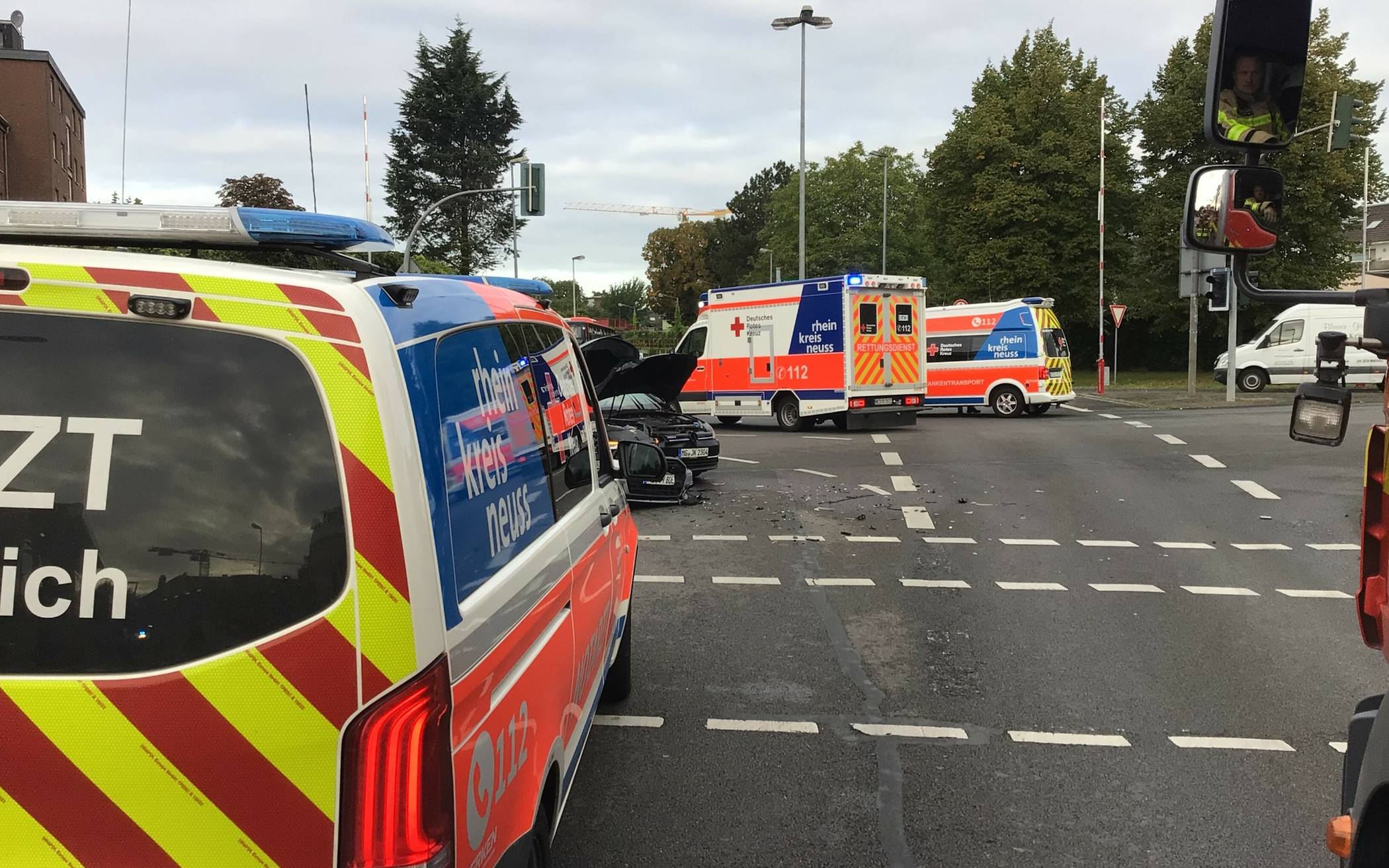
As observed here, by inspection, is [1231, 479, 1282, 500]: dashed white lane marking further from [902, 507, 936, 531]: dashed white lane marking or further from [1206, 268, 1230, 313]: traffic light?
[1206, 268, 1230, 313]: traffic light

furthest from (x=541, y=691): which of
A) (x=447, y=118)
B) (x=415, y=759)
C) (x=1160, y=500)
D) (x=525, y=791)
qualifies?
(x=447, y=118)

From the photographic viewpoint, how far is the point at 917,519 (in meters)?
11.1

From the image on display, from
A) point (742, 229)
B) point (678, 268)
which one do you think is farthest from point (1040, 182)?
point (678, 268)

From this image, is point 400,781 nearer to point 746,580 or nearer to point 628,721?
point 628,721

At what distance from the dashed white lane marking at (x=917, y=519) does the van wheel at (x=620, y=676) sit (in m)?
5.70

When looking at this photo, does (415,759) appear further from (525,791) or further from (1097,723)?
(1097,723)

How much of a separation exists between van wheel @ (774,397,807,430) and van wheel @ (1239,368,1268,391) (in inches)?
651

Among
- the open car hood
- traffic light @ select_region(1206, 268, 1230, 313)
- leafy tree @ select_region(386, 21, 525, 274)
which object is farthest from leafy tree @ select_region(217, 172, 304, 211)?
leafy tree @ select_region(386, 21, 525, 274)

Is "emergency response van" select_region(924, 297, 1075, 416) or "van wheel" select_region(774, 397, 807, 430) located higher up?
"emergency response van" select_region(924, 297, 1075, 416)

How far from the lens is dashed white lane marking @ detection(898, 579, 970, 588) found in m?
8.05

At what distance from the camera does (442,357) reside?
2334 mm

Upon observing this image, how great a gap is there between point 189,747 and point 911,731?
12.1 feet

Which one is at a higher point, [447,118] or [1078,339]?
[447,118]

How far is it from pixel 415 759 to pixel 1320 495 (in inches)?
488
